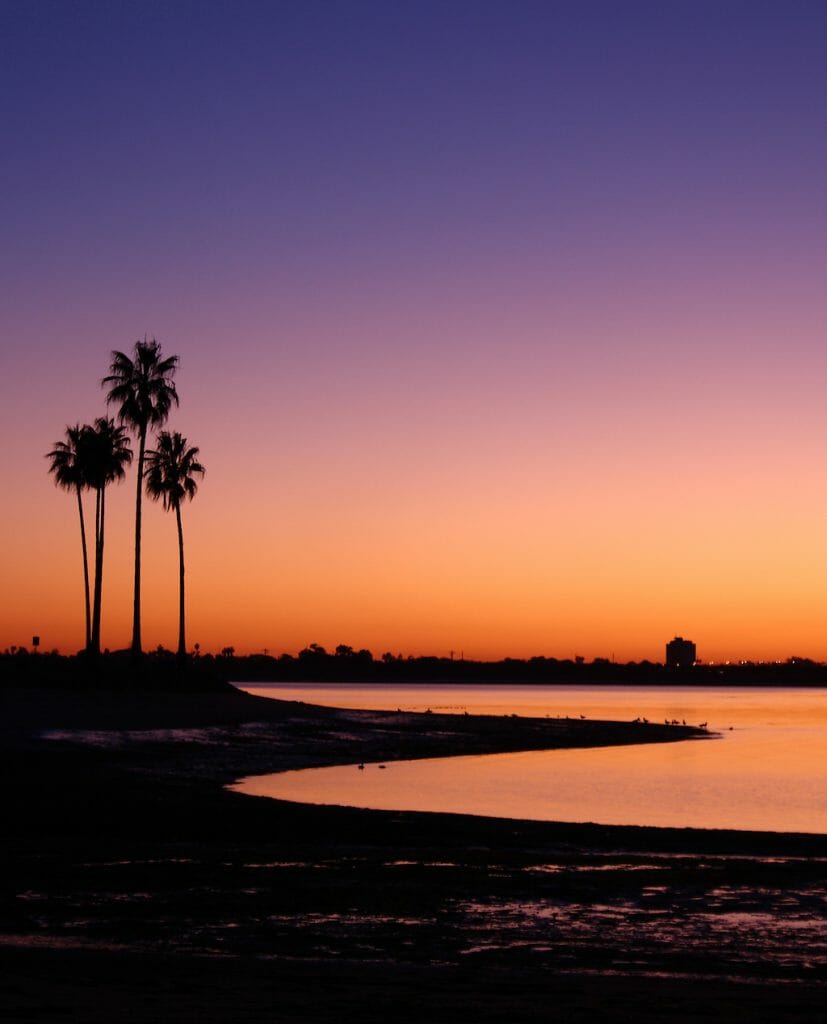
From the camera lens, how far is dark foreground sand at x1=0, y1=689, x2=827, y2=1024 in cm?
984

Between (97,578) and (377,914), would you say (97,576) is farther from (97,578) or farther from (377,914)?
(377,914)

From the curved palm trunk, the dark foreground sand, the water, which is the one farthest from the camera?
the curved palm trunk

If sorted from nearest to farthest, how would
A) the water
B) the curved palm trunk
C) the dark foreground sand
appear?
the dark foreground sand
the water
the curved palm trunk

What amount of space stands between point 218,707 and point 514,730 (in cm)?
1453

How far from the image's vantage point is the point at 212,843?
1978cm

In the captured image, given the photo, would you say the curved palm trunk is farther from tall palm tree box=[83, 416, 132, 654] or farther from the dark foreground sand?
the dark foreground sand

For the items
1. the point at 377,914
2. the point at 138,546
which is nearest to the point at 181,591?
the point at 138,546

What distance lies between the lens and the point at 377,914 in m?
14.0

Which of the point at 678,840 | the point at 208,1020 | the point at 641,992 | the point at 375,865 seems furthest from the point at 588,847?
the point at 208,1020

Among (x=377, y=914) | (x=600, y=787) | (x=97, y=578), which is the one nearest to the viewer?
(x=377, y=914)

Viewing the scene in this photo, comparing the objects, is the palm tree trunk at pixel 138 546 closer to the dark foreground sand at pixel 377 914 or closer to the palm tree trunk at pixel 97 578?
the palm tree trunk at pixel 97 578

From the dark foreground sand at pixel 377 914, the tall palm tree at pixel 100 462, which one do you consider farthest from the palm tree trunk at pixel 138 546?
the dark foreground sand at pixel 377 914

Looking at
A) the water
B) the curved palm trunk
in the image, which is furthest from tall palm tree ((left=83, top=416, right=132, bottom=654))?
the water

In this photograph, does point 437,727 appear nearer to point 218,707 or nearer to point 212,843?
point 218,707
